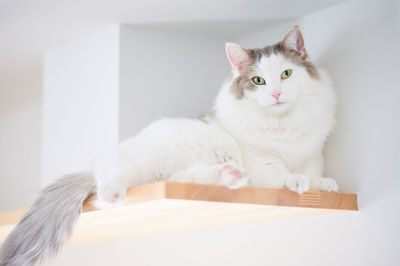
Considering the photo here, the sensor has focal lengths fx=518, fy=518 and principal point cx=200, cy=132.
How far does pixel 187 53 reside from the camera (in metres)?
2.15

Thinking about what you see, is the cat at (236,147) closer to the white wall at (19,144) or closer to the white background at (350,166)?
the white background at (350,166)

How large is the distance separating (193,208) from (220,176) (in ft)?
0.47

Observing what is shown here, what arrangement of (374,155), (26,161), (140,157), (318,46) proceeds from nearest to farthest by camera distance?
(140,157) → (374,155) → (318,46) → (26,161)

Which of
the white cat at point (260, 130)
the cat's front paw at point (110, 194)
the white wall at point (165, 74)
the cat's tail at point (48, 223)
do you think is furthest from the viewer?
the white wall at point (165, 74)

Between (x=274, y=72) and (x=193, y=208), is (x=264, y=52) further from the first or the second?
(x=193, y=208)

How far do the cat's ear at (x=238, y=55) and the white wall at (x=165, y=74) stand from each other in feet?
1.39

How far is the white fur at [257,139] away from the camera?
4.87 feet

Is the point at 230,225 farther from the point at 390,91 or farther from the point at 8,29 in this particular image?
the point at 8,29

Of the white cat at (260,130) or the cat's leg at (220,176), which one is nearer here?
the cat's leg at (220,176)

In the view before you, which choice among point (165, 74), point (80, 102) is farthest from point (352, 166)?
point (80, 102)

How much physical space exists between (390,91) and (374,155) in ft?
0.70

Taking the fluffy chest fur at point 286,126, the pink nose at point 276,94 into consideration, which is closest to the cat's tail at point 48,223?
the fluffy chest fur at point 286,126

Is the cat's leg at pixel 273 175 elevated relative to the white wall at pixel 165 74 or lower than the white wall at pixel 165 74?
lower

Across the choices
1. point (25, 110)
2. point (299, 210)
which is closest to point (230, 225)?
point (299, 210)
